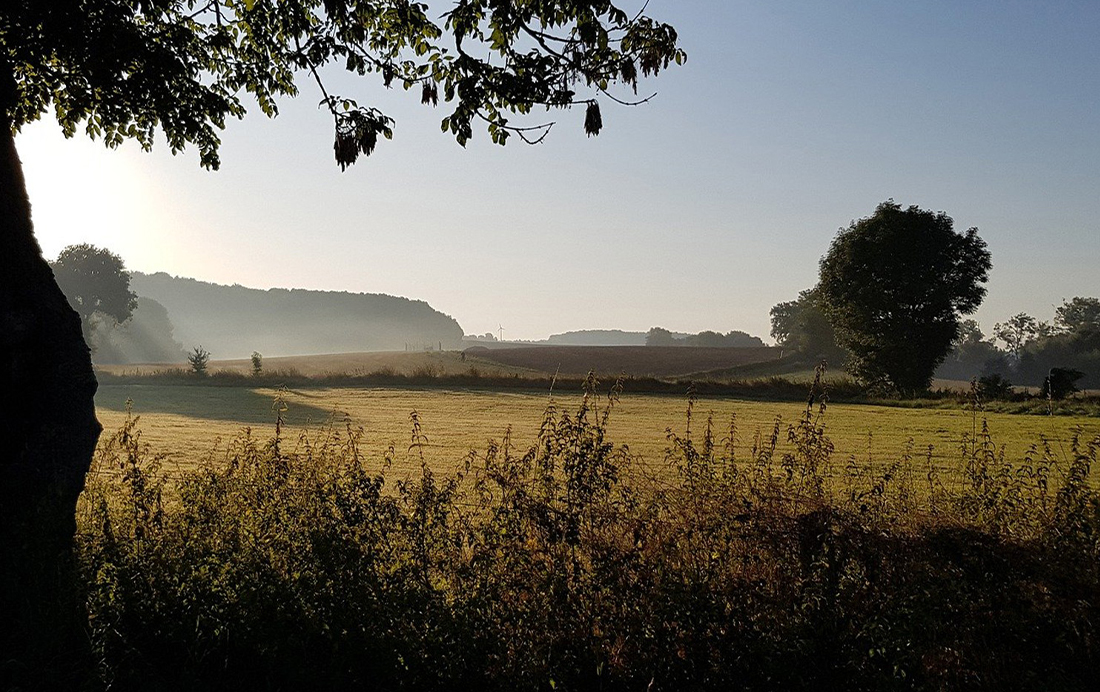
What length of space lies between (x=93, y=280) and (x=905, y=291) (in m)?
95.4

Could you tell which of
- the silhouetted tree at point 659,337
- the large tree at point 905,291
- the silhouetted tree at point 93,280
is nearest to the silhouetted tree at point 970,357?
the silhouetted tree at point 659,337

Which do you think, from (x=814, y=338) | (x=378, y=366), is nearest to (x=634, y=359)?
(x=814, y=338)

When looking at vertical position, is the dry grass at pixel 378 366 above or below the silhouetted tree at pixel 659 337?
below

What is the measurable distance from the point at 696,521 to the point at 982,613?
7.82 ft

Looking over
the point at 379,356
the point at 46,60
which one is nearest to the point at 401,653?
the point at 46,60

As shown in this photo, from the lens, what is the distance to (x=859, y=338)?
156 feet

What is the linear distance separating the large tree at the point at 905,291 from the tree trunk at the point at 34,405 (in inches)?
1871

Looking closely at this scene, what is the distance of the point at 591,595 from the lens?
555 centimetres

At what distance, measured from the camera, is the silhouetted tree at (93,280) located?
86.5 meters

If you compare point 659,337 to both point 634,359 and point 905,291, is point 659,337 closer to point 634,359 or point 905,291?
point 634,359

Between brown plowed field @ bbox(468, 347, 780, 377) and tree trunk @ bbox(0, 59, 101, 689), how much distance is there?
58.0 m

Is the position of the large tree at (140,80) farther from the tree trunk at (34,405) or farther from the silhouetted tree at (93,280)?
the silhouetted tree at (93,280)

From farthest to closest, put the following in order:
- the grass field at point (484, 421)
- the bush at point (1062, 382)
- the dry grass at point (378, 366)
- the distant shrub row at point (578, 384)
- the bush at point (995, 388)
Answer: the dry grass at point (378, 366), the bush at point (995, 388), the distant shrub row at point (578, 384), the bush at point (1062, 382), the grass field at point (484, 421)

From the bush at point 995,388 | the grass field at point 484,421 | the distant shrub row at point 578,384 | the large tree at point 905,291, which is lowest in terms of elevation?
the grass field at point 484,421
